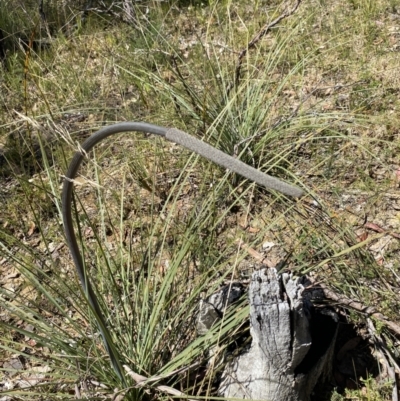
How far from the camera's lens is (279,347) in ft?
6.79

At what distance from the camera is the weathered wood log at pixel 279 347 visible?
79.7 inches

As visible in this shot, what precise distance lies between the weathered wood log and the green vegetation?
115 mm

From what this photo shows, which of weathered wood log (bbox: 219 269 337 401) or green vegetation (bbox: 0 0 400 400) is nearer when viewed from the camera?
weathered wood log (bbox: 219 269 337 401)

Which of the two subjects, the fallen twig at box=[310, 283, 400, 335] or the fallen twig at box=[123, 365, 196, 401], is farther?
the fallen twig at box=[310, 283, 400, 335]

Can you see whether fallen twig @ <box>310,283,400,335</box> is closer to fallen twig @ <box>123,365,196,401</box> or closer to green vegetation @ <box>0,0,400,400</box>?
green vegetation @ <box>0,0,400,400</box>

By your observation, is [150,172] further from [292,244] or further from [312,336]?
[312,336]

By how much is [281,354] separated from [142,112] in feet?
7.71

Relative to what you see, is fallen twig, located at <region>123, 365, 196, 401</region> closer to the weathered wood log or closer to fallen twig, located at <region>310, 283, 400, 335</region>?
the weathered wood log

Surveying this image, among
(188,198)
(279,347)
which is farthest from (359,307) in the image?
(188,198)

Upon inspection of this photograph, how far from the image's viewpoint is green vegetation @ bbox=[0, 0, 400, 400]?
2215 millimetres

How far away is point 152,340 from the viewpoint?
7.24 feet

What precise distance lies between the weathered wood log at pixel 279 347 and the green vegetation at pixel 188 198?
11cm

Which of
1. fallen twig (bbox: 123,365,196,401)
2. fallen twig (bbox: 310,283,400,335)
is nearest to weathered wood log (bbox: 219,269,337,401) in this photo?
fallen twig (bbox: 310,283,400,335)

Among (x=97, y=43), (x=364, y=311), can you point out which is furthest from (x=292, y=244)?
(x=97, y=43)
